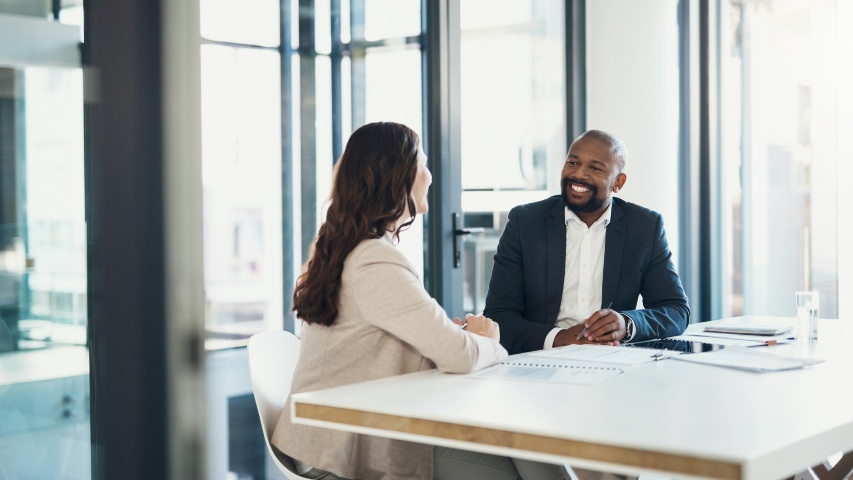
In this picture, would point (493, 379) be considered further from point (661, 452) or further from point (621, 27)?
point (621, 27)

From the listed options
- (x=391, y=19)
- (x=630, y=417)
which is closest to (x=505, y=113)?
(x=391, y=19)

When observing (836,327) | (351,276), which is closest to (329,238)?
(351,276)

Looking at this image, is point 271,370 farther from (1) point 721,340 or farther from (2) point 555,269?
(1) point 721,340

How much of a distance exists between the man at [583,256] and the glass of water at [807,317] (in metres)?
0.40

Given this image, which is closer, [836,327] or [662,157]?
[836,327]

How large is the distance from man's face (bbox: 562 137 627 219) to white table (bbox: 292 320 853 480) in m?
1.18

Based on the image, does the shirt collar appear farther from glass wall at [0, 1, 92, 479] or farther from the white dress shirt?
glass wall at [0, 1, 92, 479]

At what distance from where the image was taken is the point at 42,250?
2.70m

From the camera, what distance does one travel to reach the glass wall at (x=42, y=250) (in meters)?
2.62

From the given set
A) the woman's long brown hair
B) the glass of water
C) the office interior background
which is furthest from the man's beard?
the woman's long brown hair

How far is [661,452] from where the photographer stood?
4.71 ft

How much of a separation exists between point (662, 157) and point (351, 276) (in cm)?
382

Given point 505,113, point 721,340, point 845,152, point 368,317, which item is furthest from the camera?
point 845,152

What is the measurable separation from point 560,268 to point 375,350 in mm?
1225
